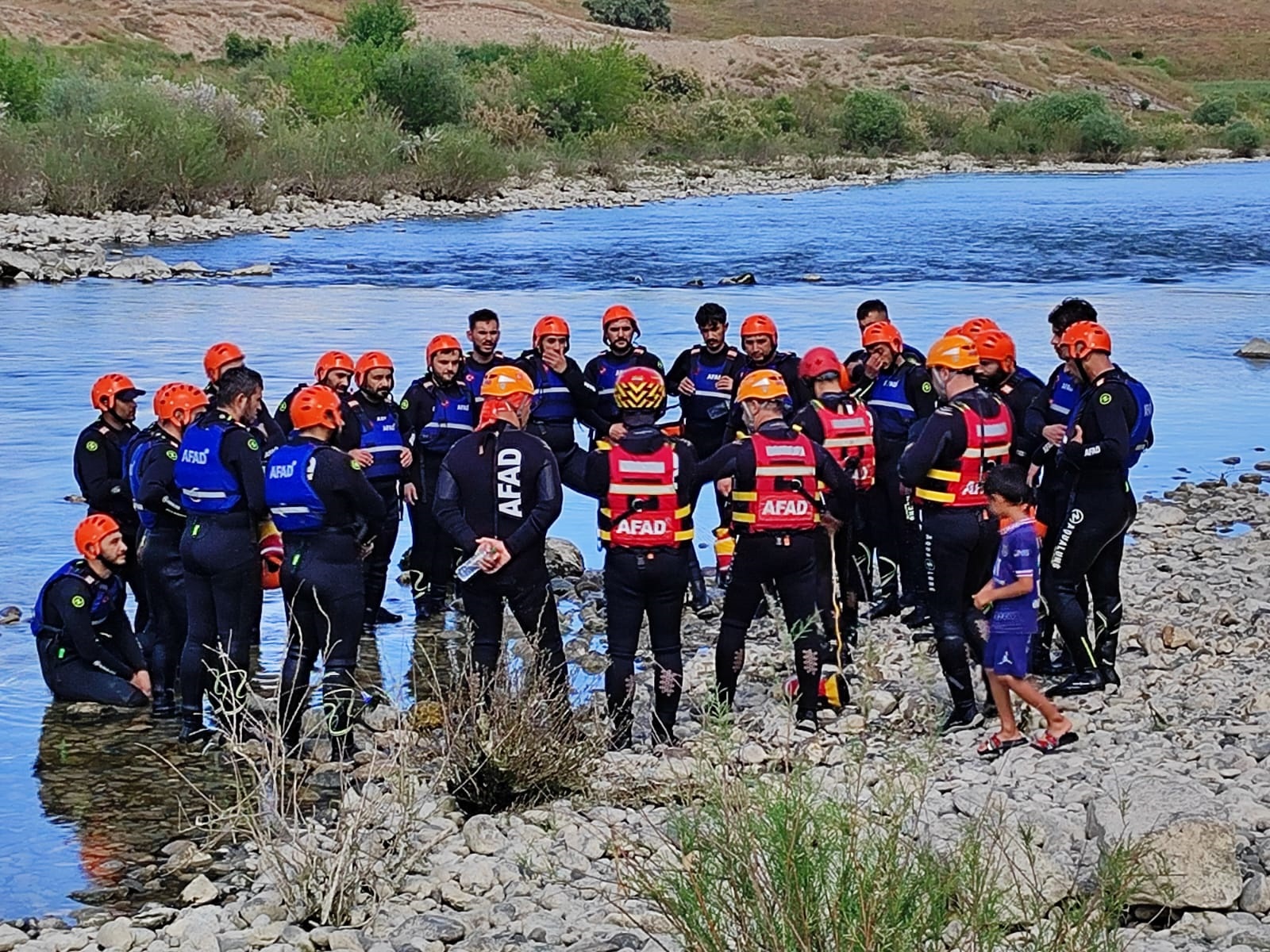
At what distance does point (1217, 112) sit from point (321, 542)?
9468cm

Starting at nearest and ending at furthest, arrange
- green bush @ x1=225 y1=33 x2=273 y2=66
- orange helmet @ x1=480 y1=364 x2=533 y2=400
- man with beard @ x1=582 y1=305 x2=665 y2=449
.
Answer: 1. orange helmet @ x1=480 y1=364 x2=533 y2=400
2. man with beard @ x1=582 y1=305 x2=665 y2=449
3. green bush @ x1=225 y1=33 x2=273 y2=66

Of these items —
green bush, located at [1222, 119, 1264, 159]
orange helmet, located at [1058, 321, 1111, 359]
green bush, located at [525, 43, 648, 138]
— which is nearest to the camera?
orange helmet, located at [1058, 321, 1111, 359]

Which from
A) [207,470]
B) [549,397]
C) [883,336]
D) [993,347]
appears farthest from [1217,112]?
[207,470]

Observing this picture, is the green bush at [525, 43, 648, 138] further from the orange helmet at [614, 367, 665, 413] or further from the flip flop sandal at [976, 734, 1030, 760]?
the flip flop sandal at [976, 734, 1030, 760]

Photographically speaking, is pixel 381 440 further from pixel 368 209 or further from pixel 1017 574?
pixel 368 209

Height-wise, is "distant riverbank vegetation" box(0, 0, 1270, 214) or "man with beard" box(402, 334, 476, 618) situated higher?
"distant riverbank vegetation" box(0, 0, 1270, 214)

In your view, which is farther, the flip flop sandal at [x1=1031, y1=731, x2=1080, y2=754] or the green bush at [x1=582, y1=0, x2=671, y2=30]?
the green bush at [x1=582, y1=0, x2=671, y2=30]

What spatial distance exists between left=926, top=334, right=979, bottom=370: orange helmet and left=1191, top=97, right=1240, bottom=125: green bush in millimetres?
91628

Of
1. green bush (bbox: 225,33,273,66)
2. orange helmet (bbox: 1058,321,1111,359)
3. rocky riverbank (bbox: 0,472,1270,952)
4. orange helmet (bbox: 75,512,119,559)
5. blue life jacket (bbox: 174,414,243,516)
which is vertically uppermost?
green bush (bbox: 225,33,273,66)

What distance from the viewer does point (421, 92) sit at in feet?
201

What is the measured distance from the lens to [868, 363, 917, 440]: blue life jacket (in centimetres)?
1124

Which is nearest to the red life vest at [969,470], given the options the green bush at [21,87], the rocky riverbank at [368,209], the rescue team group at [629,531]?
the rescue team group at [629,531]

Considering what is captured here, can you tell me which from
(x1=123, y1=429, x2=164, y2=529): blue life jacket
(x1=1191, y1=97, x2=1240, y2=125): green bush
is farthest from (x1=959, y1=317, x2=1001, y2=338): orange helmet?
(x1=1191, y1=97, x2=1240, y2=125): green bush

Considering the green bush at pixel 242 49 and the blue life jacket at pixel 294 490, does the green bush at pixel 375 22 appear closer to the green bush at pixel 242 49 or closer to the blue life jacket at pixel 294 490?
the green bush at pixel 242 49
